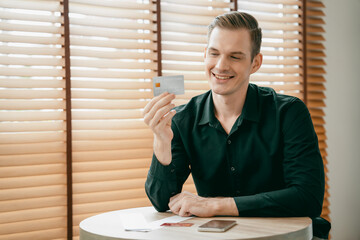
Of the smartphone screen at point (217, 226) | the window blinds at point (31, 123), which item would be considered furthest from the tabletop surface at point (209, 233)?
the window blinds at point (31, 123)

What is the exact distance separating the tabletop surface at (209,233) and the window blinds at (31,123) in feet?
4.07

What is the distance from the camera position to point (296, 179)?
1.74 meters

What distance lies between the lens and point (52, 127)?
2.76 metres

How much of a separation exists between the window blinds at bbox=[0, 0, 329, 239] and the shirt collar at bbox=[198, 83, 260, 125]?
1.06 meters

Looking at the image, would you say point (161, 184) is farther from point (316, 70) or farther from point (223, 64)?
point (316, 70)

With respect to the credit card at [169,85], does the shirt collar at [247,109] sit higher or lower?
lower

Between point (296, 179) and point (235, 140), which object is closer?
point (296, 179)

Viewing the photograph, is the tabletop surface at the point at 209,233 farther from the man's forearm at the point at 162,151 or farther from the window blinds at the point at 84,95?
the window blinds at the point at 84,95

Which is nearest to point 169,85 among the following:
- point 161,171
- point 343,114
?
point 161,171

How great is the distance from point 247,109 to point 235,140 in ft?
0.53

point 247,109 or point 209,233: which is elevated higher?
point 247,109

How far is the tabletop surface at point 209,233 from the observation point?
1328mm

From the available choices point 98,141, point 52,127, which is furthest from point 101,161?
point 52,127

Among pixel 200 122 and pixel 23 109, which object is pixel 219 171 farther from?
pixel 23 109
